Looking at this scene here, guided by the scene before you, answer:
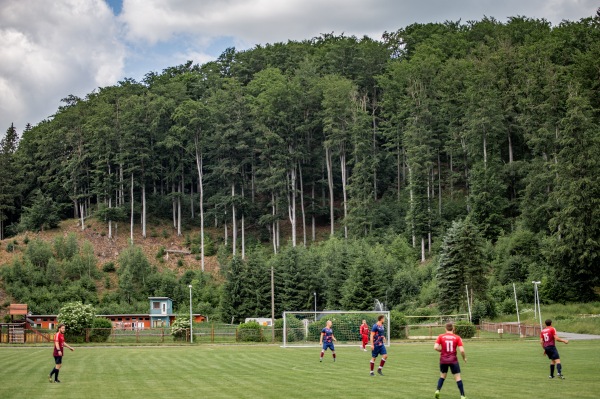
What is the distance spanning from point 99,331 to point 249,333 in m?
11.6

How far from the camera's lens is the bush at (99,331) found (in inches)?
2175

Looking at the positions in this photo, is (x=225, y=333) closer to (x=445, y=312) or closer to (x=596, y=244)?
(x=445, y=312)

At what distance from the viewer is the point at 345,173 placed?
310 feet

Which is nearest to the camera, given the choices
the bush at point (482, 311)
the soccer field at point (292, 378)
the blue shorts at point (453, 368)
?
the blue shorts at point (453, 368)

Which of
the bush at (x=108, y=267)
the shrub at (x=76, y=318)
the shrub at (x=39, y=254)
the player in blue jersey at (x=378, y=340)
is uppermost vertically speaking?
the shrub at (x=39, y=254)

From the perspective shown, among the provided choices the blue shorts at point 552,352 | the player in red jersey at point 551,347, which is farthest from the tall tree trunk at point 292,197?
the blue shorts at point 552,352

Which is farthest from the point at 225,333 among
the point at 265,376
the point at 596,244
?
the point at 265,376

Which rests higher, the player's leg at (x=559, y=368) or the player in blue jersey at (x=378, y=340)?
the player in blue jersey at (x=378, y=340)

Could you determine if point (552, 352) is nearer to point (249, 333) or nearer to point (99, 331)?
point (249, 333)

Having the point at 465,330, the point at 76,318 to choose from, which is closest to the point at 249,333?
the point at 76,318

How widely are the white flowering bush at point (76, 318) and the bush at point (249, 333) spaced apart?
11.4 metres

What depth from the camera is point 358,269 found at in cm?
6431

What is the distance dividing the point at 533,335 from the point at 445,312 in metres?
10.7

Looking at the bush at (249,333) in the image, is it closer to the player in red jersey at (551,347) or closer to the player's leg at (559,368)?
the player in red jersey at (551,347)
